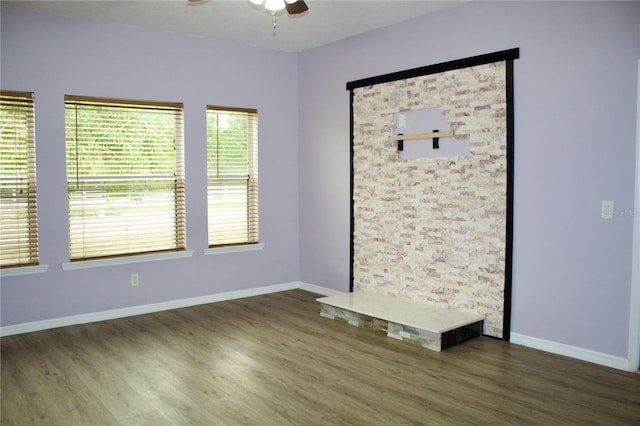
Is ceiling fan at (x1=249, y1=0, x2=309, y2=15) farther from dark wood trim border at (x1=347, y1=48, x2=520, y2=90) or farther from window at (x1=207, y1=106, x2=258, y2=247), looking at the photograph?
window at (x1=207, y1=106, x2=258, y2=247)

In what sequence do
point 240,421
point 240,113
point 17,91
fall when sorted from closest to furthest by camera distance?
1. point 240,421
2. point 17,91
3. point 240,113

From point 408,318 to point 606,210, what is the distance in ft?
5.61

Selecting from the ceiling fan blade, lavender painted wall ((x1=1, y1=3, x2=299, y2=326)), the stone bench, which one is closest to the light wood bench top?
the stone bench

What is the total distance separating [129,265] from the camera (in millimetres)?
5086

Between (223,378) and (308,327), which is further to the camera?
(308,327)

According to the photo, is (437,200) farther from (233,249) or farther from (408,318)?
(233,249)

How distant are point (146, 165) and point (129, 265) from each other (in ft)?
3.26

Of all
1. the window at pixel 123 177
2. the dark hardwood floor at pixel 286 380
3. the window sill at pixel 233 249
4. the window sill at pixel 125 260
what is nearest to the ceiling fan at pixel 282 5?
the window at pixel 123 177

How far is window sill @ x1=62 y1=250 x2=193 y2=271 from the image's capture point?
475 cm

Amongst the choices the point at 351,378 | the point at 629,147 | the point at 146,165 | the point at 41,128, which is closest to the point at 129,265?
the point at 146,165

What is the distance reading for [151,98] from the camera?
5.12m

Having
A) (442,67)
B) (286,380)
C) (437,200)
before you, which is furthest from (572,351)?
(442,67)

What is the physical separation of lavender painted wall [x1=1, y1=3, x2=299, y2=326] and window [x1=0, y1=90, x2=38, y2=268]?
7 centimetres

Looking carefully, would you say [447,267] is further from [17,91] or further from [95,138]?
[17,91]
